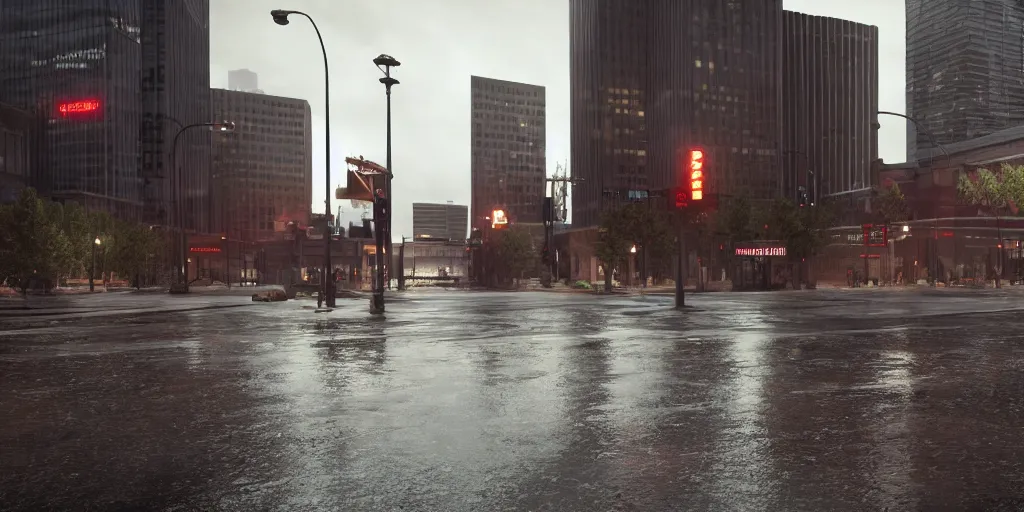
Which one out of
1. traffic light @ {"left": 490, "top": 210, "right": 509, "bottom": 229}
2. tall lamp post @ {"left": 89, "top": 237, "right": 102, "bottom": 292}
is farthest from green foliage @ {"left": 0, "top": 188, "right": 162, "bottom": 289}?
traffic light @ {"left": 490, "top": 210, "right": 509, "bottom": 229}

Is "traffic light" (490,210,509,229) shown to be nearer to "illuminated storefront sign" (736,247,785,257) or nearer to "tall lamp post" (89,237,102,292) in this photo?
"illuminated storefront sign" (736,247,785,257)

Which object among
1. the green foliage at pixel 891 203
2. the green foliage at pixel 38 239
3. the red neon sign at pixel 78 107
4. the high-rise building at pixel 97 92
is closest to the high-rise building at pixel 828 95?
the green foliage at pixel 891 203

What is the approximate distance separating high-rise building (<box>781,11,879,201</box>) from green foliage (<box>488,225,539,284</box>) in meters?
92.4

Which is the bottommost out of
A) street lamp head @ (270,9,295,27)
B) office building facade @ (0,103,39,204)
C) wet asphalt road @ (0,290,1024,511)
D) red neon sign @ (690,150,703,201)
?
wet asphalt road @ (0,290,1024,511)

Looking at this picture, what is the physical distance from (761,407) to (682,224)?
2541 centimetres

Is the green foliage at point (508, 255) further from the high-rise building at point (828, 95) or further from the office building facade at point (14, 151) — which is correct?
the high-rise building at point (828, 95)

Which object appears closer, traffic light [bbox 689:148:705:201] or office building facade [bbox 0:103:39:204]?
traffic light [bbox 689:148:705:201]

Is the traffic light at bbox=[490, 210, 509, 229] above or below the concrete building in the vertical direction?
above

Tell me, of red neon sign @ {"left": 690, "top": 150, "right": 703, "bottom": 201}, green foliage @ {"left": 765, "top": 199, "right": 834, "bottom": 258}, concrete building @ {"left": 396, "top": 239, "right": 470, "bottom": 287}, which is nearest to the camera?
red neon sign @ {"left": 690, "top": 150, "right": 703, "bottom": 201}

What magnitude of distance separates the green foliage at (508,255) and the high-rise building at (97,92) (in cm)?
5559

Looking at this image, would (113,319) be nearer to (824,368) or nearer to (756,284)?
(824,368)

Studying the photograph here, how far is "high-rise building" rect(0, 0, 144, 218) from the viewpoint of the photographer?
343 feet

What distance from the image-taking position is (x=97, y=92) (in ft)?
346

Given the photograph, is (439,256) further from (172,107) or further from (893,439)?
(893,439)
